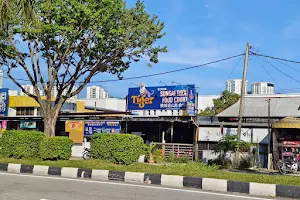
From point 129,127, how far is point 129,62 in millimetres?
5964

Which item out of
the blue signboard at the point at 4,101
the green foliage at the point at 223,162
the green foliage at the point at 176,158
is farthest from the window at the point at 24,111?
the green foliage at the point at 223,162

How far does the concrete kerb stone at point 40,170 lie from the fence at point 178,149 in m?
11.2

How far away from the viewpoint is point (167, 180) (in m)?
10.3

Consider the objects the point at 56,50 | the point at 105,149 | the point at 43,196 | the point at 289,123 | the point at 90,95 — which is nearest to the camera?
the point at 43,196

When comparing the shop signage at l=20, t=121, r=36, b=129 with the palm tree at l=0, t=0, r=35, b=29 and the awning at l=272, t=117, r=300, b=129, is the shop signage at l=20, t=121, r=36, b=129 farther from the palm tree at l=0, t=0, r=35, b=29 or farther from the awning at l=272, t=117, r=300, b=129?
the palm tree at l=0, t=0, r=35, b=29

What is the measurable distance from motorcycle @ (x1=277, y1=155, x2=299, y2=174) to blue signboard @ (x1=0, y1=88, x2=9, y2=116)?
27.4 meters

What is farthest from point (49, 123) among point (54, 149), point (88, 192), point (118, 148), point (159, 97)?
point (88, 192)

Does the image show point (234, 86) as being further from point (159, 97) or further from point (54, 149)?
point (54, 149)

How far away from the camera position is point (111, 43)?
20.0 m

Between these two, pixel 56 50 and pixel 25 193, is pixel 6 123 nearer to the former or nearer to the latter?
pixel 56 50

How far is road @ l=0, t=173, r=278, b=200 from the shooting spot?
802 centimetres

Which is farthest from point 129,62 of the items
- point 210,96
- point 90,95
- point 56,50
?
point 90,95

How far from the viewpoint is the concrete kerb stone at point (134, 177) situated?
10.8 metres

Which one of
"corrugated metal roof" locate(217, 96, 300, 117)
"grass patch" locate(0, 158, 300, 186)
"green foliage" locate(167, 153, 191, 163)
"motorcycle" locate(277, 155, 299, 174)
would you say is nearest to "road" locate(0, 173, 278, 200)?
"grass patch" locate(0, 158, 300, 186)
